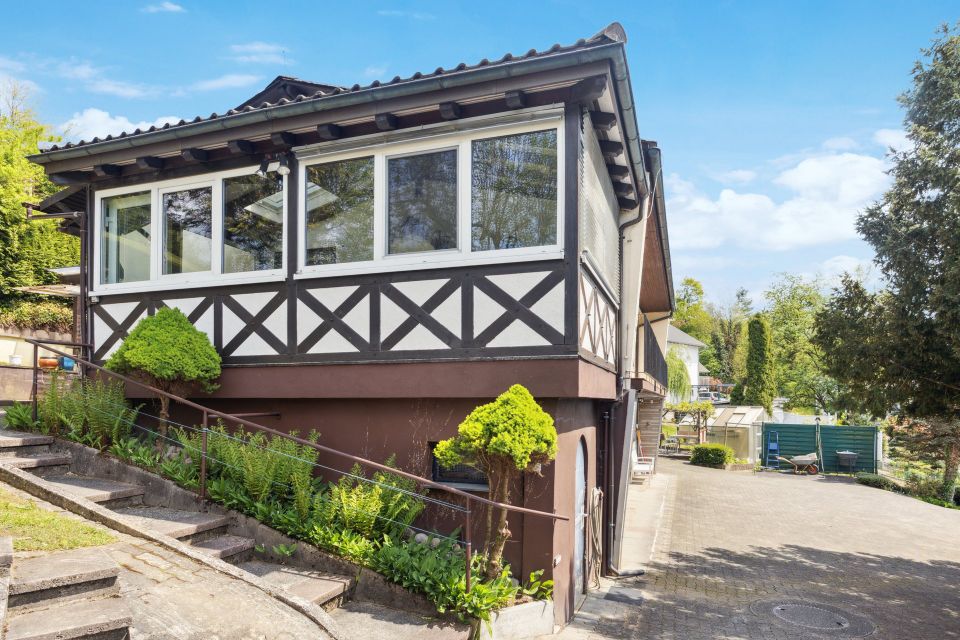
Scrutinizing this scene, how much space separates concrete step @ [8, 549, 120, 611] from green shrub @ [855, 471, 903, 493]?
907 inches

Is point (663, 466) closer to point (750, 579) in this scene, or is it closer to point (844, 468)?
point (844, 468)

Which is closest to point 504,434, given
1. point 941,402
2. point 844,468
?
point 941,402

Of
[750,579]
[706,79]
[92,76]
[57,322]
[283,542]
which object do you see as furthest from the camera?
[57,322]

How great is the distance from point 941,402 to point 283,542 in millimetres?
9463

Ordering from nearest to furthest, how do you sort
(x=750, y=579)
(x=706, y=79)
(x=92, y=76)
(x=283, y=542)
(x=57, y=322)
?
1. (x=283, y=542)
2. (x=706, y=79)
3. (x=750, y=579)
4. (x=92, y=76)
5. (x=57, y=322)

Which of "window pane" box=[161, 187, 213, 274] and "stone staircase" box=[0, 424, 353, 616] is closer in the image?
"stone staircase" box=[0, 424, 353, 616]

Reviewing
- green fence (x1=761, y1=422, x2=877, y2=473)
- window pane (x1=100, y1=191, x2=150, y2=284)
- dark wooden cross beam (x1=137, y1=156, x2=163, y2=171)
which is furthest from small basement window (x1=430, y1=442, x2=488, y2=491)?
green fence (x1=761, y1=422, x2=877, y2=473)

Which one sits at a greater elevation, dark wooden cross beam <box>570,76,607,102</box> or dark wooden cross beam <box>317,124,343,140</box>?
dark wooden cross beam <box>570,76,607,102</box>

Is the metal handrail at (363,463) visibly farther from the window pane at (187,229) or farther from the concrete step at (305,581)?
the window pane at (187,229)

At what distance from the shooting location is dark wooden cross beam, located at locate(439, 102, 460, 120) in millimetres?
6320

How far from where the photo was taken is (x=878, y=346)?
948cm

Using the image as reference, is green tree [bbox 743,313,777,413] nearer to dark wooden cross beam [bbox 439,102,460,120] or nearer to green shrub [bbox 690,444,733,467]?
green shrub [bbox 690,444,733,467]

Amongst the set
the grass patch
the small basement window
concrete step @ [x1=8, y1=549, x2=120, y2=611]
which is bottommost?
concrete step @ [x1=8, y1=549, x2=120, y2=611]

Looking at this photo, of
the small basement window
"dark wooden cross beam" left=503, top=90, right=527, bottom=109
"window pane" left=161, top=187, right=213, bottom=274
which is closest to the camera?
"dark wooden cross beam" left=503, top=90, right=527, bottom=109
